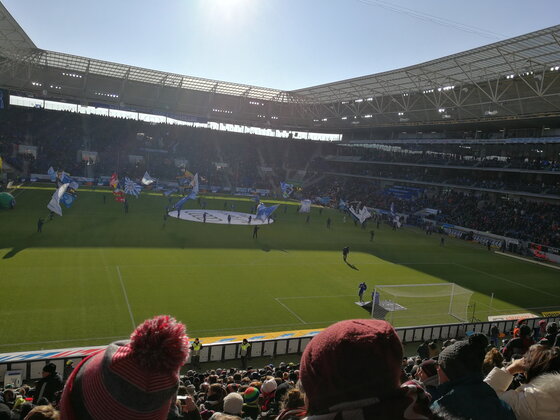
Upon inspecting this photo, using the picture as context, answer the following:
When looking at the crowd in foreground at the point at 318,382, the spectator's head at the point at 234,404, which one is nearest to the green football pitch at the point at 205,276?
the spectator's head at the point at 234,404

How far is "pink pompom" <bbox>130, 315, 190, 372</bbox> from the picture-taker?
2129 mm

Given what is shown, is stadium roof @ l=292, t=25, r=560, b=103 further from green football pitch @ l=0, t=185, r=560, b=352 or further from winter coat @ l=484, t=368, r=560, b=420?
winter coat @ l=484, t=368, r=560, b=420

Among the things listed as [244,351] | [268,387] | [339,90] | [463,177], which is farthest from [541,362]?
[463,177]

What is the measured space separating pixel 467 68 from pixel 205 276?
37295 millimetres

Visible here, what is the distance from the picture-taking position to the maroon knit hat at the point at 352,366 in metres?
1.89

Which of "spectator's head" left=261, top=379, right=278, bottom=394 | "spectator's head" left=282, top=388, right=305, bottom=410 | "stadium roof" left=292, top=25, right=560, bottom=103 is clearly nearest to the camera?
"spectator's head" left=282, top=388, right=305, bottom=410

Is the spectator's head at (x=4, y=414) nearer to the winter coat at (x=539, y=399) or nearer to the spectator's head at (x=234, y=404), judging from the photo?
the spectator's head at (x=234, y=404)

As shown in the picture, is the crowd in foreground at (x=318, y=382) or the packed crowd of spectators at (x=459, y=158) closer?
the crowd in foreground at (x=318, y=382)

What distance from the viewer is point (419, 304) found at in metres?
21.6

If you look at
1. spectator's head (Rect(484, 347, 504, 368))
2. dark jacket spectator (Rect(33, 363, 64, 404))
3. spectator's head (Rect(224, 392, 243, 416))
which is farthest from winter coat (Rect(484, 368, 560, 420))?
dark jacket spectator (Rect(33, 363, 64, 404))

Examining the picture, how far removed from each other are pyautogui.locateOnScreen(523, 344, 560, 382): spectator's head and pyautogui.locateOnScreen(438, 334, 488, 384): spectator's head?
4.37 feet

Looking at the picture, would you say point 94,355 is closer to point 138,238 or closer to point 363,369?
point 363,369

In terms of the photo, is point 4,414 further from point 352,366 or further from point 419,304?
point 419,304

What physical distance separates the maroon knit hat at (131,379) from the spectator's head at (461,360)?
7.47 feet
